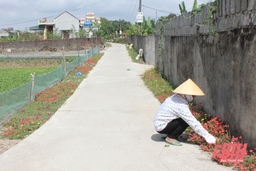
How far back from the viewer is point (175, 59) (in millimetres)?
12156

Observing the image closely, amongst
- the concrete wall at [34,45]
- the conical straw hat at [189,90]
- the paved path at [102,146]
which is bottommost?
the paved path at [102,146]

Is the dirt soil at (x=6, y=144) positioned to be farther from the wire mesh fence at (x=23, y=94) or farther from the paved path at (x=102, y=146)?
the wire mesh fence at (x=23, y=94)

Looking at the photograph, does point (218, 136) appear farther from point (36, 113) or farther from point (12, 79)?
point (12, 79)

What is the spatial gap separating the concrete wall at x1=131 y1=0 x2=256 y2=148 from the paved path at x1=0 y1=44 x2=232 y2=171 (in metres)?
0.92

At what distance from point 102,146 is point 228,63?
108 inches

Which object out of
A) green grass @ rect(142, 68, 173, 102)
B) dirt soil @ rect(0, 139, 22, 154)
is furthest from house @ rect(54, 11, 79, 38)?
dirt soil @ rect(0, 139, 22, 154)

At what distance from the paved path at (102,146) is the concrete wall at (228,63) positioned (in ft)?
3.03

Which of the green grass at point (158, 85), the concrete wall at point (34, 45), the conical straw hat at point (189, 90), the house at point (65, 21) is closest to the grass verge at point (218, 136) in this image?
the conical straw hat at point (189, 90)

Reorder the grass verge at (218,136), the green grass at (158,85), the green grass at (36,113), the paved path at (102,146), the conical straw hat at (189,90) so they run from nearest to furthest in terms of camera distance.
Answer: the grass verge at (218,136)
the paved path at (102,146)
the conical straw hat at (189,90)
the green grass at (36,113)
the green grass at (158,85)

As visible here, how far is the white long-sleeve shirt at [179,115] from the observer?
5.88 metres

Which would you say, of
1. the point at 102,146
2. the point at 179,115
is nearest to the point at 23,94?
the point at 102,146

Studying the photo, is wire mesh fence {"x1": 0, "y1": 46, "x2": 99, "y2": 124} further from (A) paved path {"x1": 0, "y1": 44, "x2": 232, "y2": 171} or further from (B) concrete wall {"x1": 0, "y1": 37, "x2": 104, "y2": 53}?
(B) concrete wall {"x1": 0, "y1": 37, "x2": 104, "y2": 53}

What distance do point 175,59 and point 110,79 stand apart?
16.4ft

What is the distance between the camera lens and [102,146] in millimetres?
6297
